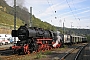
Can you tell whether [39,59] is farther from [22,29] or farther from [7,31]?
[7,31]

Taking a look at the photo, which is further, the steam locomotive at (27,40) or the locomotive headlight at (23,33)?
the locomotive headlight at (23,33)

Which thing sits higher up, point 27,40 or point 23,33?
point 23,33

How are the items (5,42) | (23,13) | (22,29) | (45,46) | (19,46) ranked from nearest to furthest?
(19,46), (22,29), (45,46), (5,42), (23,13)

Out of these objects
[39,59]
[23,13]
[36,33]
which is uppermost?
[23,13]

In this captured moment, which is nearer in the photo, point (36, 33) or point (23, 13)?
point (36, 33)

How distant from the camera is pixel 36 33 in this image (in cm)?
2897

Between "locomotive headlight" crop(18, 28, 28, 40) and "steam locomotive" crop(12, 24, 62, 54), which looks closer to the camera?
"steam locomotive" crop(12, 24, 62, 54)

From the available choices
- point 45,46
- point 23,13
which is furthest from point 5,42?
point 23,13

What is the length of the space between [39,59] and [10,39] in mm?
45113

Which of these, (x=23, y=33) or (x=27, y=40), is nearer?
(x=27, y=40)

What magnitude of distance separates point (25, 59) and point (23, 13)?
15382 centimetres

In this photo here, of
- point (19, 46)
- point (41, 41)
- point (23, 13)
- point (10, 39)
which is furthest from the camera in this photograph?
point (23, 13)

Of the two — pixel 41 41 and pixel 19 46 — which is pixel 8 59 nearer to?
pixel 19 46

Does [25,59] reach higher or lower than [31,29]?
lower
